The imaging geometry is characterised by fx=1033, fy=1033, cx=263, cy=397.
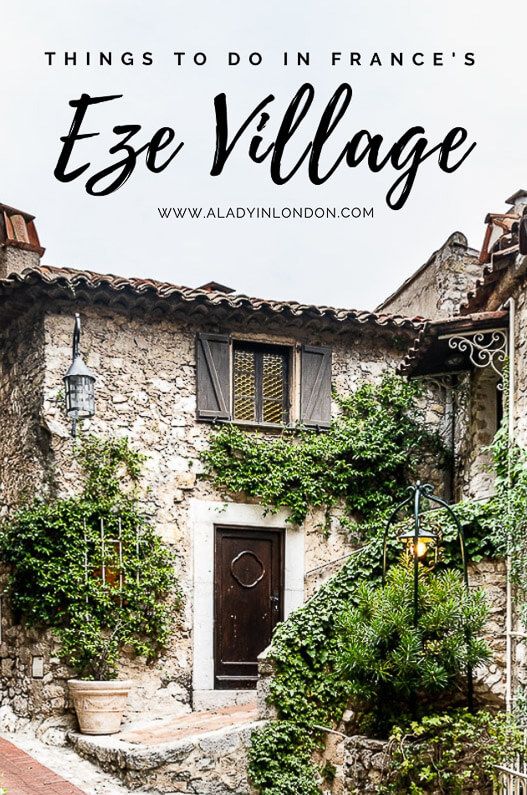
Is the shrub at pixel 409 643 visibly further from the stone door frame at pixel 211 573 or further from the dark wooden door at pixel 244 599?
the dark wooden door at pixel 244 599

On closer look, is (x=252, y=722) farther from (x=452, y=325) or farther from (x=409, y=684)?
(x=452, y=325)

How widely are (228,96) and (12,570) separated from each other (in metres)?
5.80

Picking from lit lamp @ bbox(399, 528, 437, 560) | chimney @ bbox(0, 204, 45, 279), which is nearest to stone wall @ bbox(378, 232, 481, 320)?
chimney @ bbox(0, 204, 45, 279)

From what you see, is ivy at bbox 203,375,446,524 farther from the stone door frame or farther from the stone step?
the stone step

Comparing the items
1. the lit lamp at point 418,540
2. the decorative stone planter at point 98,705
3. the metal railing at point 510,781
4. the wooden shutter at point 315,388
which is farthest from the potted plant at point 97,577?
the metal railing at point 510,781

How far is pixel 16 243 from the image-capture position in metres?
13.3

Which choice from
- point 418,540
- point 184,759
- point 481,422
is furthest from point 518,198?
point 184,759

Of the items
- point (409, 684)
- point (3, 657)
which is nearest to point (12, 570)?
point (3, 657)

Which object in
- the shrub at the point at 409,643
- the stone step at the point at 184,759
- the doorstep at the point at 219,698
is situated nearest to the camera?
the shrub at the point at 409,643

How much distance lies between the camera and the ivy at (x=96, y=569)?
36.4 feet

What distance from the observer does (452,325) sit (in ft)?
32.4

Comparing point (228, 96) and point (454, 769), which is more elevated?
point (228, 96)

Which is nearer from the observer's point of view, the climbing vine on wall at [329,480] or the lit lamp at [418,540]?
the lit lamp at [418,540]

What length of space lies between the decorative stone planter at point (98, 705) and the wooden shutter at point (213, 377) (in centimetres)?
332
